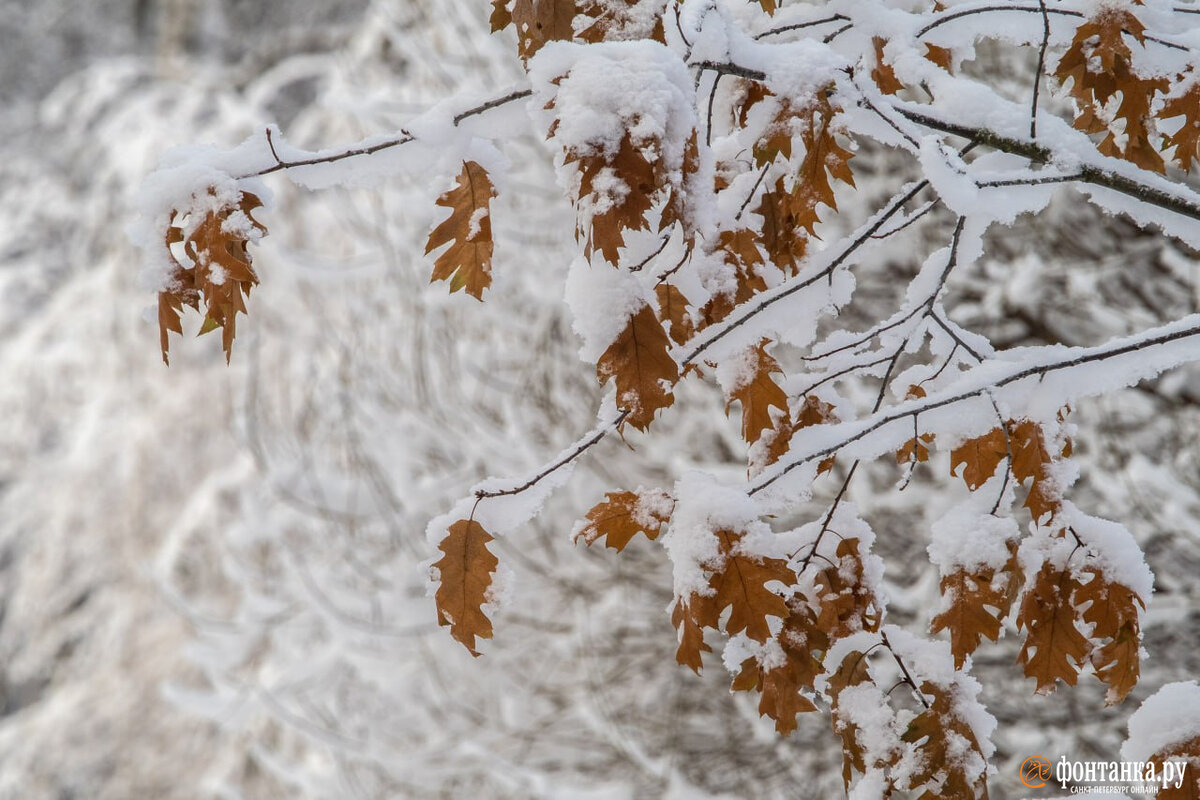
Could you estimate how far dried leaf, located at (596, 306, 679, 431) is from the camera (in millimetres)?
1119

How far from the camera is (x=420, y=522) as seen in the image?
15.9 feet

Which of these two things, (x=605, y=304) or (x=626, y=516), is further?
(x=626, y=516)

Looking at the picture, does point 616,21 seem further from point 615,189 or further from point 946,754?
point 946,754

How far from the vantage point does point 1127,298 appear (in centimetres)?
383

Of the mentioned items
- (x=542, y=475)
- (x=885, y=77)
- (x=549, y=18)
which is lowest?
(x=542, y=475)

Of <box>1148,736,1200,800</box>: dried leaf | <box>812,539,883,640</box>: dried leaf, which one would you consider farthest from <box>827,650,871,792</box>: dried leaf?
<box>1148,736,1200,800</box>: dried leaf

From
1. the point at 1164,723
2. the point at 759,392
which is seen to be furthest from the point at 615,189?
the point at 1164,723

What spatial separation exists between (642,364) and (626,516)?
0.30 meters

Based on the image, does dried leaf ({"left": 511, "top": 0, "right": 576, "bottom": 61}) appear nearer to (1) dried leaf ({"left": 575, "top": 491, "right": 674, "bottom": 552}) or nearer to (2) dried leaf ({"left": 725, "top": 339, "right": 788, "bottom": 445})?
(2) dried leaf ({"left": 725, "top": 339, "right": 788, "bottom": 445})

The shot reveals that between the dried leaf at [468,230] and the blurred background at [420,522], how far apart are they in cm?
5

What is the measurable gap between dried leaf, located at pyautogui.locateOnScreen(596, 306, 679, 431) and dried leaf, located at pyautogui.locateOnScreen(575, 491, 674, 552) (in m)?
0.22

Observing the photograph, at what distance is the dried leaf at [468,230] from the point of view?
1229 millimetres

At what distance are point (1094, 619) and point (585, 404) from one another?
3.54m

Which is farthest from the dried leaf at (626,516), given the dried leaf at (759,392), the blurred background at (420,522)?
the blurred background at (420,522)
